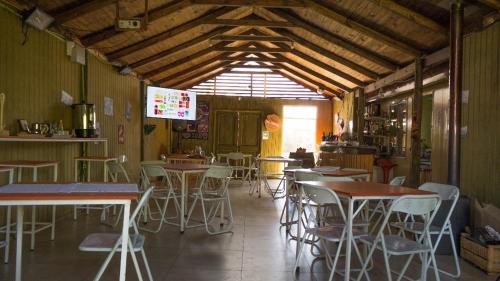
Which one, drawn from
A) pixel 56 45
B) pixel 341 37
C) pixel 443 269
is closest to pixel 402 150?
pixel 341 37

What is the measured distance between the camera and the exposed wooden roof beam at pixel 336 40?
7363mm

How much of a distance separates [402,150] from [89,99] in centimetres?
633

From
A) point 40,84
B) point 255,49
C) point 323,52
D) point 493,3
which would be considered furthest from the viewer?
point 255,49

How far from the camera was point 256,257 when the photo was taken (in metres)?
4.02

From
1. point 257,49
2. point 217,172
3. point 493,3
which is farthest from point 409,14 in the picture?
point 257,49

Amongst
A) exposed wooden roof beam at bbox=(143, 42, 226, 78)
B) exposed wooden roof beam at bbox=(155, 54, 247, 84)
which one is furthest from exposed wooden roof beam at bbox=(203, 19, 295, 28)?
exposed wooden roof beam at bbox=(155, 54, 247, 84)

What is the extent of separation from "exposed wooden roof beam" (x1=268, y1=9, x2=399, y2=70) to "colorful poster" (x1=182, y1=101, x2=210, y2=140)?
5.70 meters

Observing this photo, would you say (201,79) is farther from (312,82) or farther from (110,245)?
(110,245)

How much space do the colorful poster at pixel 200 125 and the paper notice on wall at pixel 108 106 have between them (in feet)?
16.4

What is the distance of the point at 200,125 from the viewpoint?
12.8 meters

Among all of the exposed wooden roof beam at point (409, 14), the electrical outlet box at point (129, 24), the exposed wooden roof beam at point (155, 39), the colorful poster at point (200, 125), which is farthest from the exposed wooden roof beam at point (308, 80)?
the electrical outlet box at point (129, 24)

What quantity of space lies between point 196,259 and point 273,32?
6.26 m

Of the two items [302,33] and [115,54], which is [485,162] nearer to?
[302,33]

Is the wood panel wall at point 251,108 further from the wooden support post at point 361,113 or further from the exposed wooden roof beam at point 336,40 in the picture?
the exposed wooden roof beam at point 336,40
